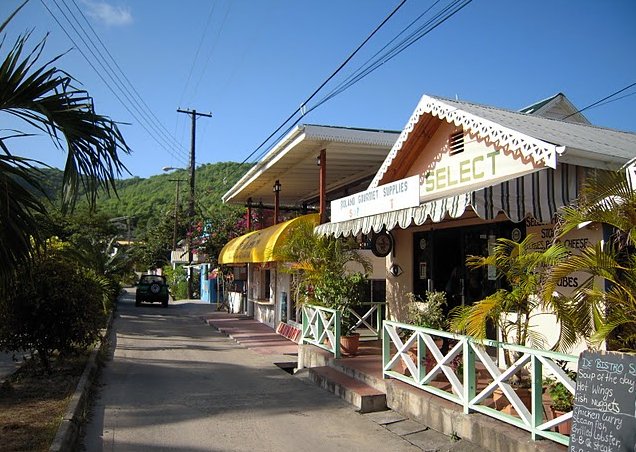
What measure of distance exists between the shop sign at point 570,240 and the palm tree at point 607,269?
144 centimetres

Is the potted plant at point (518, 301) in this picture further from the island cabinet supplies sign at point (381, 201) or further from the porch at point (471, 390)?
the island cabinet supplies sign at point (381, 201)

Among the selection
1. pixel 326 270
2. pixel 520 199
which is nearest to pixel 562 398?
pixel 520 199

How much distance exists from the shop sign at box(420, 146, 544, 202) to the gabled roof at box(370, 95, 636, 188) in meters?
0.24

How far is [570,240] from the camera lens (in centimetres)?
718

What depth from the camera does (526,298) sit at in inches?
218

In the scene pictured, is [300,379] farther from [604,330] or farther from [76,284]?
[604,330]

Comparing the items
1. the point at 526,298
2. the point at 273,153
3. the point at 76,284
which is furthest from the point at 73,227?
the point at 526,298

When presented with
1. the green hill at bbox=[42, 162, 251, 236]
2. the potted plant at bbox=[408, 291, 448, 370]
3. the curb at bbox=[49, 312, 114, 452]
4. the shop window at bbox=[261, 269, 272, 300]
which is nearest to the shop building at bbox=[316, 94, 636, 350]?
the potted plant at bbox=[408, 291, 448, 370]

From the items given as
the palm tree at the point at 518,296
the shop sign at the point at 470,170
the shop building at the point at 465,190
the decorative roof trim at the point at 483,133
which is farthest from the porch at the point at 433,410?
the decorative roof trim at the point at 483,133

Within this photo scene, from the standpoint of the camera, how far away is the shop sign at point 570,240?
22.4ft

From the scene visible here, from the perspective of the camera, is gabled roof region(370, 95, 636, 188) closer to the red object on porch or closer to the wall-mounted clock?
the wall-mounted clock

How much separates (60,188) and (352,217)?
5.28m

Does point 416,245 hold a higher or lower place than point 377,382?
higher

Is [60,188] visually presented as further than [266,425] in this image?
No
